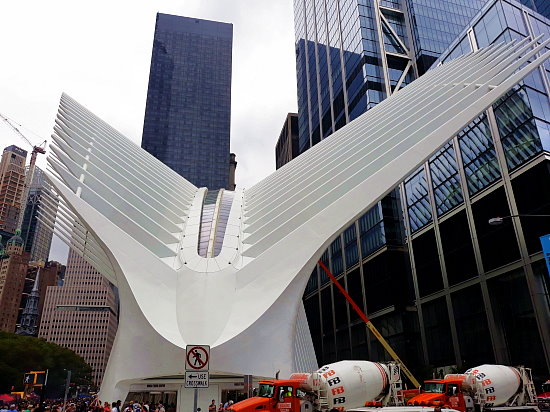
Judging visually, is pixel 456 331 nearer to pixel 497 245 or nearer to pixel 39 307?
→ pixel 497 245

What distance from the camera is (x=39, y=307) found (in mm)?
193375

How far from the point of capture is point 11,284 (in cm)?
18038

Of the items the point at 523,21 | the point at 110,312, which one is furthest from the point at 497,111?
the point at 110,312

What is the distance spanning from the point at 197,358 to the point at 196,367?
0.19 metres

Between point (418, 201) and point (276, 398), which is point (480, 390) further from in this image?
point (418, 201)

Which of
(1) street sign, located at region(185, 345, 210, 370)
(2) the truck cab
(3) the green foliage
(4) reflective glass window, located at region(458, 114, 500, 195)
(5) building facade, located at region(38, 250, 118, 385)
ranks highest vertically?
(5) building facade, located at region(38, 250, 118, 385)

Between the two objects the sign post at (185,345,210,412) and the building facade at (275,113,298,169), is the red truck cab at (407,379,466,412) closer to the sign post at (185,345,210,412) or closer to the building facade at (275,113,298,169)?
the sign post at (185,345,210,412)

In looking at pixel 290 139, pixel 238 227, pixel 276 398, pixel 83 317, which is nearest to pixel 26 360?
pixel 238 227

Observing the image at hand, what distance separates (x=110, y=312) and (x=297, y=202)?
161m

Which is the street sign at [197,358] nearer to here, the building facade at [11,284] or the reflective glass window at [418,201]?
the reflective glass window at [418,201]

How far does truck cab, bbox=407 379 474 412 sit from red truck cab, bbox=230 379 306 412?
247 inches

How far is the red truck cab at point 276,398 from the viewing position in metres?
15.4

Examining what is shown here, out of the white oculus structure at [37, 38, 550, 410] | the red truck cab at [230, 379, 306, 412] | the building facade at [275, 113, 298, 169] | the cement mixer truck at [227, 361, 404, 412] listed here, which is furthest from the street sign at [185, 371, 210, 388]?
the building facade at [275, 113, 298, 169]

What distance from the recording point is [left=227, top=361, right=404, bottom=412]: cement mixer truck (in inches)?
622
